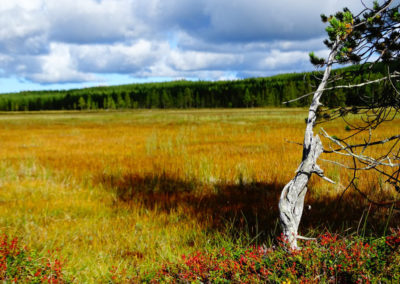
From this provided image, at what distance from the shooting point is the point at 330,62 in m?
3.23

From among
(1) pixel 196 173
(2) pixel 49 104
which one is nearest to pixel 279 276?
(1) pixel 196 173

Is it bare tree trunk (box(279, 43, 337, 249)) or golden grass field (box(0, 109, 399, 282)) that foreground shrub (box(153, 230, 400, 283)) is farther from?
golden grass field (box(0, 109, 399, 282))

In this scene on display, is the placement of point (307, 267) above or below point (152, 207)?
above

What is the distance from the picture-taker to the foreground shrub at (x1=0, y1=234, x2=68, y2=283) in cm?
300

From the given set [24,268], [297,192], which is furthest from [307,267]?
[24,268]

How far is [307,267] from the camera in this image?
105 inches

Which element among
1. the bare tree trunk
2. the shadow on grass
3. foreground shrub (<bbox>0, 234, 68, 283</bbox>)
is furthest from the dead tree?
foreground shrub (<bbox>0, 234, 68, 283</bbox>)

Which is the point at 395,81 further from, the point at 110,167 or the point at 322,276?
the point at 110,167

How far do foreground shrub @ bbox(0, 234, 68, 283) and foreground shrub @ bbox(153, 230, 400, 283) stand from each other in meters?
1.00

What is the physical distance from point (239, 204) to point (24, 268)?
128 inches

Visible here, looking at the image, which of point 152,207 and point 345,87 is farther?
point 152,207

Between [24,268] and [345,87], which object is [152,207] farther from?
[345,87]

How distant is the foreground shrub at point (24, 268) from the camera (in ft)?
9.84

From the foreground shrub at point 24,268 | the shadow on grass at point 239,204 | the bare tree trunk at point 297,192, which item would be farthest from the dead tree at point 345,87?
the foreground shrub at point 24,268
